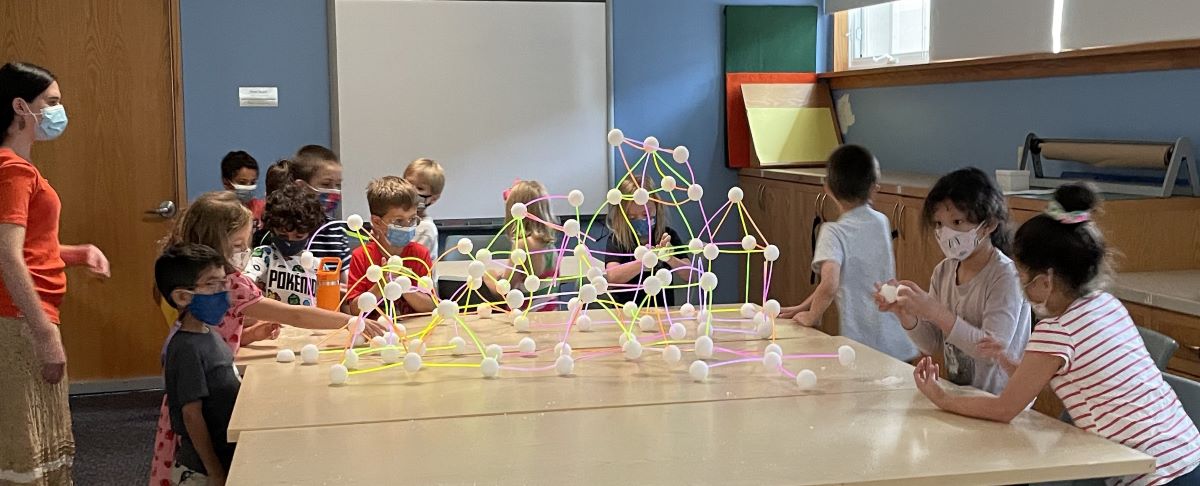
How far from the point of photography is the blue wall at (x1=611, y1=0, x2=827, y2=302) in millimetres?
5691

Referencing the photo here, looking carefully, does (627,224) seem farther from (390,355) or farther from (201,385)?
(201,385)

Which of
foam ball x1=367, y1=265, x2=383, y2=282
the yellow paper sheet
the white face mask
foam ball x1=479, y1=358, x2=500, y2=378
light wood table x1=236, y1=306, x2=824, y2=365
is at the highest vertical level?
the yellow paper sheet

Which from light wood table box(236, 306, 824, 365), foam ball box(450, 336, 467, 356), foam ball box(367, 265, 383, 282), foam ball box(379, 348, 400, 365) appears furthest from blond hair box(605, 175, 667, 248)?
foam ball box(379, 348, 400, 365)

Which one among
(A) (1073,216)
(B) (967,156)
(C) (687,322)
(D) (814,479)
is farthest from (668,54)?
(D) (814,479)

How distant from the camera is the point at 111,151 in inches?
202

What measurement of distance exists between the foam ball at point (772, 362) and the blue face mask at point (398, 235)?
120 centimetres

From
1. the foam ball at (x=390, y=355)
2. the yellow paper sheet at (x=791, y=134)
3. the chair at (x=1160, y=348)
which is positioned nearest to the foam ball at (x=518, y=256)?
the foam ball at (x=390, y=355)

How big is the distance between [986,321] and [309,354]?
1.59m

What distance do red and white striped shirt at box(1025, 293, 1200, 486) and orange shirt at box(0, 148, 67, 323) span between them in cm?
230

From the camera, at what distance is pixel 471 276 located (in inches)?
107

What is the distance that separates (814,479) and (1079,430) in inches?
24.4

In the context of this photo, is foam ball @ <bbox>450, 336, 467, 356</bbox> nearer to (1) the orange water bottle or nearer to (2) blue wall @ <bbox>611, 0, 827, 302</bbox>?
(1) the orange water bottle

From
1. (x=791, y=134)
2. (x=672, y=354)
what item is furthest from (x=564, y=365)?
(x=791, y=134)

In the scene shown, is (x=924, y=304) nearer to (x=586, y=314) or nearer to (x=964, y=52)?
(x=586, y=314)
